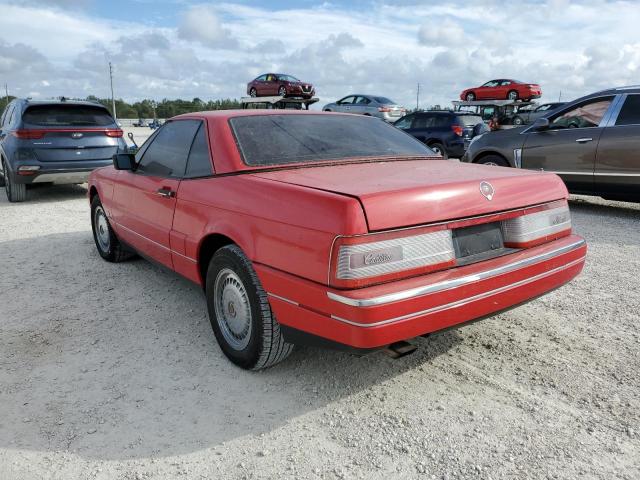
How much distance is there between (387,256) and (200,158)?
5.21ft

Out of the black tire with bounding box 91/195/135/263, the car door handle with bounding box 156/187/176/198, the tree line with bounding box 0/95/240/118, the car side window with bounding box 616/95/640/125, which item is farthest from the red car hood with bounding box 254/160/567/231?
the tree line with bounding box 0/95/240/118

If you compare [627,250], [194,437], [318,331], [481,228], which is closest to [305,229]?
[318,331]

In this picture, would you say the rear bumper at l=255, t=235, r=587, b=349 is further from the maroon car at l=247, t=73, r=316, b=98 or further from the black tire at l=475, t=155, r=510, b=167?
the maroon car at l=247, t=73, r=316, b=98

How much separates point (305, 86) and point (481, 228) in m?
24.0

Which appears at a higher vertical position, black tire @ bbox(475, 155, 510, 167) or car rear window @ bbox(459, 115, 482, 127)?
car rear window @ bbox(459, 115, 482, 127)

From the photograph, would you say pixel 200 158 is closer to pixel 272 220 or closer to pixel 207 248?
pixel 207 248

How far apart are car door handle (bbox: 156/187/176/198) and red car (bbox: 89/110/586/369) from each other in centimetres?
1

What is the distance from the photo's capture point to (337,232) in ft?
7.24

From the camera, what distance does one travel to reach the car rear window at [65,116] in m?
8.34

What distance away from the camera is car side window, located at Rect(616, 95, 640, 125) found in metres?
6.65

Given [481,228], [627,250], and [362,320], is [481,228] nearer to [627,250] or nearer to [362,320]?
[362,320]

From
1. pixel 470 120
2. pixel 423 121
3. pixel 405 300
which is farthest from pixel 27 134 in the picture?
pixel 470 120

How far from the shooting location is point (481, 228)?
2617mm

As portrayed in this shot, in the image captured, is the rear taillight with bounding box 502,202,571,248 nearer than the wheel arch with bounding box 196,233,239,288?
Yes
